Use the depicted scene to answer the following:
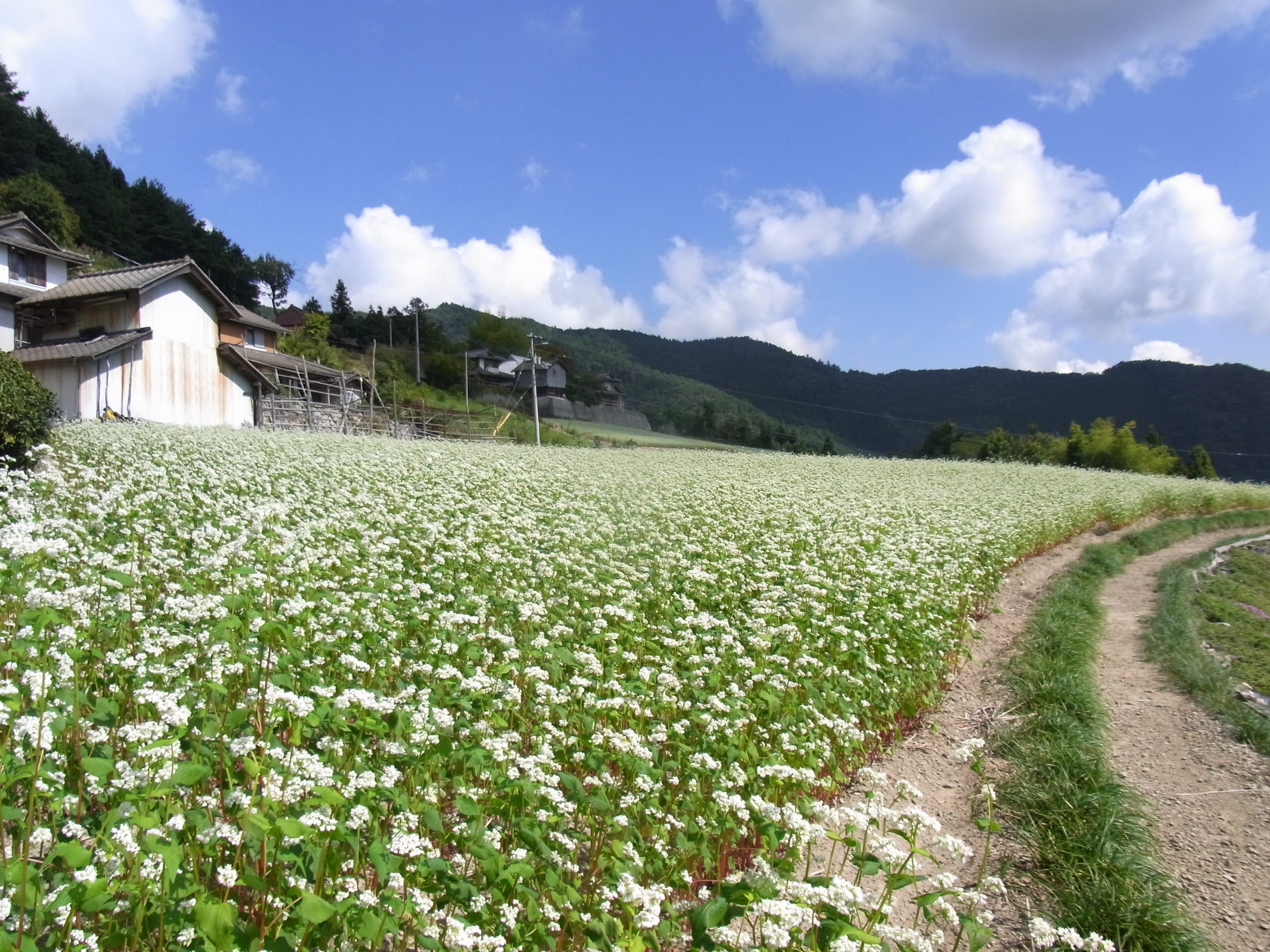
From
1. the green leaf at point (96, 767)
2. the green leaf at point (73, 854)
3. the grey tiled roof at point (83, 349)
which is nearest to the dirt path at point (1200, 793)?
the green leaf at point (73, 854)

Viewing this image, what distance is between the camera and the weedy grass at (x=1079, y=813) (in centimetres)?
432

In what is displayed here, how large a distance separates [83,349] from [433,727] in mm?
30331

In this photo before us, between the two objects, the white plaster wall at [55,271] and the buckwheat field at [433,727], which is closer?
the buckwheat field at [433,727]

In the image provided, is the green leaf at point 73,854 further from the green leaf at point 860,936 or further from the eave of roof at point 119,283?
the eave of roof at point 119,283

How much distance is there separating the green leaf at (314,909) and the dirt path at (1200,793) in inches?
189

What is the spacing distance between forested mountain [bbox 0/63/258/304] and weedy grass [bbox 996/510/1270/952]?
7002 cm

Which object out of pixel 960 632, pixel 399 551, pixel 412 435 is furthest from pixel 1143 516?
pixel 412 435

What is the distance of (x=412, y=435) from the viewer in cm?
4150

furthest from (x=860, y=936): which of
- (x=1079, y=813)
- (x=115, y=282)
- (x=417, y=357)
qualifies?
(x=417, y=357)

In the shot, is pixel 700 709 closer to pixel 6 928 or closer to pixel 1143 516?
pixel 6 928

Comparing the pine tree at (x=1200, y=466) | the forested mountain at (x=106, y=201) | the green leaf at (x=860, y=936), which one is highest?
the forested mountain at (x=106, y=201)

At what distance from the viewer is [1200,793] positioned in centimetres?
602

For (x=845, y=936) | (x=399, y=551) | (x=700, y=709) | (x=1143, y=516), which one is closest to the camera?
(x=845, y=936)

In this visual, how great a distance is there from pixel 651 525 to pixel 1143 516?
22054 millimetres
